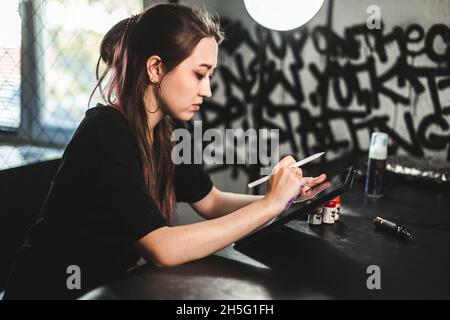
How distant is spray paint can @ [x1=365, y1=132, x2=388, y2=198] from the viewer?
5.17ft

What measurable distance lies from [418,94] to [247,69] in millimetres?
930

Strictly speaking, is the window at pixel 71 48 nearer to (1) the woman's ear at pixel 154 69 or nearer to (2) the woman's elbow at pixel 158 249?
(1) the woman's ear at pixel 154 69

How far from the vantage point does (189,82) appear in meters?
1.10

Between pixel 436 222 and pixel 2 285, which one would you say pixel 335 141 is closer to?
pixel 436 222

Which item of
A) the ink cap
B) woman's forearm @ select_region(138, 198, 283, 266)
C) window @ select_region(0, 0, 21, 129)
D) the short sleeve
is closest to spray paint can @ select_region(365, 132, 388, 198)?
the ink cap

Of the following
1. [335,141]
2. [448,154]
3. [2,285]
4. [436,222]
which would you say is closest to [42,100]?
[2,285]

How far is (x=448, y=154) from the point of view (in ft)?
6.82

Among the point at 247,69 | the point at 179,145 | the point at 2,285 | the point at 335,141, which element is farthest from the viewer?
the point at 247,69

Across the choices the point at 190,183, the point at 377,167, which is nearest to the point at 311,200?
the point at 190,183

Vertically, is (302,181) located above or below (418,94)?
below

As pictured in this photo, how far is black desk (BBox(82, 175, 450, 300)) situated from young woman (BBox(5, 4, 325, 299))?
0.21 ft

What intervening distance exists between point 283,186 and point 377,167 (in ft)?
2.28

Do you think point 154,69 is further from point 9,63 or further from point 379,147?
point 9,63

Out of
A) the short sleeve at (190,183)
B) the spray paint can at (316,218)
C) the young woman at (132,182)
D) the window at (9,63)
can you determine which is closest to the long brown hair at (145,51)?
the young woman at (132,182)
